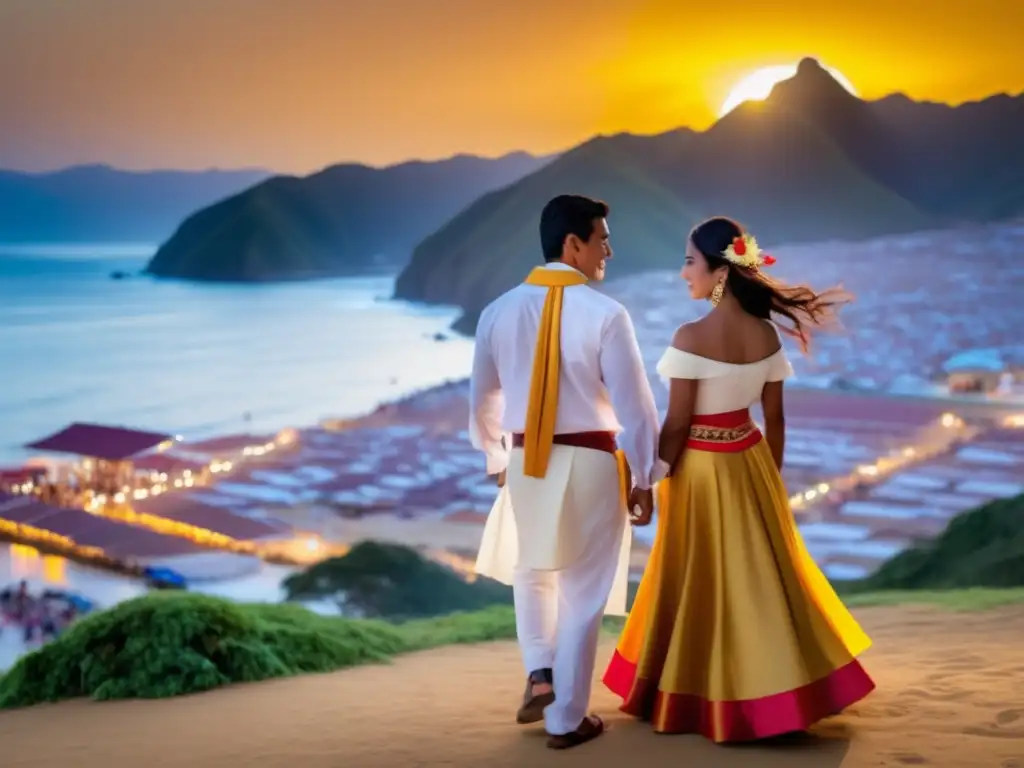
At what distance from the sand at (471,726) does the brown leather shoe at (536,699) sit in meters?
0.05

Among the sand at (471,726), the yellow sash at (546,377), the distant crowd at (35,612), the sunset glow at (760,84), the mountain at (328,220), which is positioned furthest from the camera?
the sunset glow at (760,84)

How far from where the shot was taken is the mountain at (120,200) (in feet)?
31.1

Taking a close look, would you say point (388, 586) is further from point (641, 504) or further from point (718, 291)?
point (718, 291)

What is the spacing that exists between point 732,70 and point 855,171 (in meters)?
1.85

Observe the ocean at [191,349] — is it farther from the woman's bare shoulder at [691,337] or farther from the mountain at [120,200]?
the woman's bare shoulder at [691,337]

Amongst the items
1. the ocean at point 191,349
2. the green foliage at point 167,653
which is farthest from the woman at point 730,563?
the ocean at point 191,349

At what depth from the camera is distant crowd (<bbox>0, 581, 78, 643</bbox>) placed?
7.78 metres

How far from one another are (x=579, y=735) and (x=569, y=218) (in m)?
1.32

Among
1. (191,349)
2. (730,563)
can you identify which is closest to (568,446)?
(730,563)

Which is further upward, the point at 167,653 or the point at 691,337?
the point at 691,337

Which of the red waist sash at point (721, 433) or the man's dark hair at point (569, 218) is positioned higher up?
the man's dark hair at point (569, 218)

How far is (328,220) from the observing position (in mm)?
10250

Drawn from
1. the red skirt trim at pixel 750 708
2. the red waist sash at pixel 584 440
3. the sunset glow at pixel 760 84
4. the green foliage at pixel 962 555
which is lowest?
the green foliage at pixel 962 555

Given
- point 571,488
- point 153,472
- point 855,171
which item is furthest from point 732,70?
point 571,488
